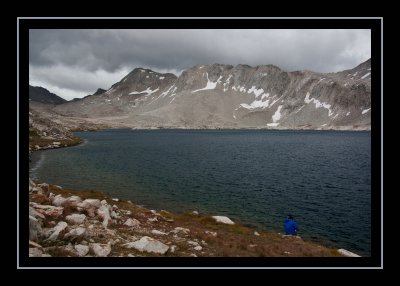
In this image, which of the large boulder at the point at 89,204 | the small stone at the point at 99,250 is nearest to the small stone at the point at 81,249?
the small stone at the point at 99,250

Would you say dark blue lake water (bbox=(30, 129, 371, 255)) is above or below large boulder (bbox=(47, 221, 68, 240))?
below

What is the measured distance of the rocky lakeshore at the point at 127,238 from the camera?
1633 centimetres

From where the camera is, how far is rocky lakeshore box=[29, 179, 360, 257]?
16.3 meters

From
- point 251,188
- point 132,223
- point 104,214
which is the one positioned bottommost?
point 251,188

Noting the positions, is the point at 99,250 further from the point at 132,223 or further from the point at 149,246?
the point at 132,223

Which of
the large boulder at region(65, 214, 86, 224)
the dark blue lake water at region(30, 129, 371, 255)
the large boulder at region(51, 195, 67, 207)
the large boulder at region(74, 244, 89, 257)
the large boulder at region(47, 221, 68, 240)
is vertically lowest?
the dark blue lake water at region(30, 129, 371, 255)

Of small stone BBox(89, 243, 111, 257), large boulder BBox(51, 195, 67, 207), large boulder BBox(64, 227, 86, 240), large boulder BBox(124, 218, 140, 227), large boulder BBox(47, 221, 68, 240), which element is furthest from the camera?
large boulder BBox(124, 218, 140, 227)

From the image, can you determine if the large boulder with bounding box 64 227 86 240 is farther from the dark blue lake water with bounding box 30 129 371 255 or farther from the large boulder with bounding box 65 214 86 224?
the dark blue lake water with bounding box 30 129 371 255

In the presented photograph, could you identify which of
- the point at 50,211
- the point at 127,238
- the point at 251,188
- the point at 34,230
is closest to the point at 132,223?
the point at 127,238

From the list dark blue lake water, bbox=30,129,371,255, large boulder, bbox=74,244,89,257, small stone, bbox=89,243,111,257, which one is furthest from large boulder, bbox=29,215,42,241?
dark blue lake water, bbox=30,129,371,255

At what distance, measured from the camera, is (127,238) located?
20359mm
